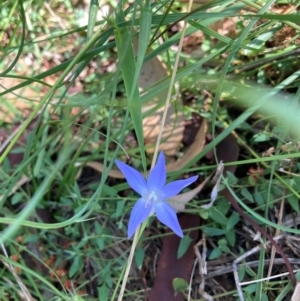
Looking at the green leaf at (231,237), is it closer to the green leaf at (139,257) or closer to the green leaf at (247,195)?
the green leaf at (247,195)

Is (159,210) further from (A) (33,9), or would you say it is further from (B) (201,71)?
(A) (33,9)

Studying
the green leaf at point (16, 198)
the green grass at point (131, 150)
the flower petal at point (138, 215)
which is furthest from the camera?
the green leaf at point (16, 198)

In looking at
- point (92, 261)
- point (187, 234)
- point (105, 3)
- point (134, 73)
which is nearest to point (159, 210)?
point (134, 73)

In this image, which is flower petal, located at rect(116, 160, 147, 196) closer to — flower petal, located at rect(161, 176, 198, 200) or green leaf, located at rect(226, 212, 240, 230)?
flower petal, located at rect(161, 176, 198, 200)

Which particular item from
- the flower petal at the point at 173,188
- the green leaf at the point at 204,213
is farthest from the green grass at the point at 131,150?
the flower petal at the point at 173,188

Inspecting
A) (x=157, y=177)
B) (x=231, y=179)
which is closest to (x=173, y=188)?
(x=157, y=177)

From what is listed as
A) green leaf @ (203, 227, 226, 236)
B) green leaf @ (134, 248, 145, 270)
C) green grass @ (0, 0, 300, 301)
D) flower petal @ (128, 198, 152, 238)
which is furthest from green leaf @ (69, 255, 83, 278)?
flower petal @ (128, 198, 152, 238)
